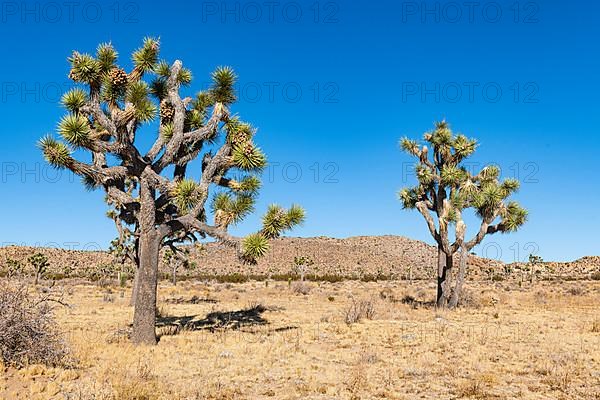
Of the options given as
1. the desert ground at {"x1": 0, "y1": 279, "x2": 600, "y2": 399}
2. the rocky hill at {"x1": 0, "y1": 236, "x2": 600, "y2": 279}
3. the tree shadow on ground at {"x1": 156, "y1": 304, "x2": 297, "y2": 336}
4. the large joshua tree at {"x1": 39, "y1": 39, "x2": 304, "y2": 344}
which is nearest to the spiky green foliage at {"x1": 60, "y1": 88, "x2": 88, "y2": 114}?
the large joshua tree at {"x1": 39, "y1": 39, "x2": 304, "y2": 344}

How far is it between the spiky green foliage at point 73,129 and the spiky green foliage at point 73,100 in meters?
1.05

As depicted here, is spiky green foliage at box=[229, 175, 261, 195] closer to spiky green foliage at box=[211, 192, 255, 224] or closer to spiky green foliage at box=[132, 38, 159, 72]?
spiky green foliage at box=[211, 192, 255, 224]

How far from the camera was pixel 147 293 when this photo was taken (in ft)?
38.0

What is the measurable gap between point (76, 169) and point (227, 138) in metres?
3.57

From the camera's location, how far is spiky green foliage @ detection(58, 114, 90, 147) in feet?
34.4

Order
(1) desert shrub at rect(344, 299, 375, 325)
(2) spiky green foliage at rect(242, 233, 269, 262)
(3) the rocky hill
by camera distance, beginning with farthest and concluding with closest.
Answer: (3) the rocky hill → (1) desert shrub at rect(344, 299, 375, 325) → (2) spiky green foliage at rect(242, 233, 269, 262)

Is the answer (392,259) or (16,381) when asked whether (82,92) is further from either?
(392,259)

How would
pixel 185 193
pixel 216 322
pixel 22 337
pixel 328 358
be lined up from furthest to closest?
pixel 216 322 → pixel 185 193 → pixel 328 358 → pixel 22 337

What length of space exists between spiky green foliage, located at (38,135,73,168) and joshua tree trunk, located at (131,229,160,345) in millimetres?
2342

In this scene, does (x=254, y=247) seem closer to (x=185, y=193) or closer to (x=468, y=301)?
(x=185, y=193)

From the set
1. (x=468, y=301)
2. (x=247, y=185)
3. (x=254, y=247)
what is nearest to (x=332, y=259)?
(x=468, y=301)

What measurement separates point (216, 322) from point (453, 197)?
10074 mm

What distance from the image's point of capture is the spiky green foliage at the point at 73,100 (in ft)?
37.8

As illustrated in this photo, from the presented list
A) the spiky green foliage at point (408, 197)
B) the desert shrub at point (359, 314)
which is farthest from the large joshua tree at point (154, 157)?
the spiky green foliage at point (408, 197)
